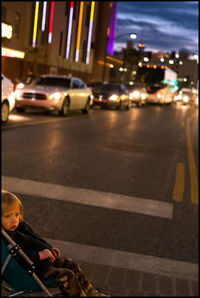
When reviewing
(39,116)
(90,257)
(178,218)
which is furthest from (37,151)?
(39,116)

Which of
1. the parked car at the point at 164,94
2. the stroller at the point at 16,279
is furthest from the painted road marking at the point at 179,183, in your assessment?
the stroller at the point at 16,279

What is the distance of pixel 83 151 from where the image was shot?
21.2 meters

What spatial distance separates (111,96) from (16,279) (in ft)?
138

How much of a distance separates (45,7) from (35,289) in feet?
4.13

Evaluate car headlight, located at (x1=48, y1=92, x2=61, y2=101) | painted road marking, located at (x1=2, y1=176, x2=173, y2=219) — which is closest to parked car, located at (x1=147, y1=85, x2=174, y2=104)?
painted road marking, located at (x1=2, y1=176, x2=173, y2=219)

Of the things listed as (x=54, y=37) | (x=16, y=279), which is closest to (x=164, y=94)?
(x=54, y=37)

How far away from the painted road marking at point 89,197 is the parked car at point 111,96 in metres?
25.7

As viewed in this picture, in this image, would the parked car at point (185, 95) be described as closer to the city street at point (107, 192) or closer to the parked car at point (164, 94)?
the parked car at point (164, 94)

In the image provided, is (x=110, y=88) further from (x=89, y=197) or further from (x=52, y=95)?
(x=89, y=197)

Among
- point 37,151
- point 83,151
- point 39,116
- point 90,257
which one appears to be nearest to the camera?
point 90,257

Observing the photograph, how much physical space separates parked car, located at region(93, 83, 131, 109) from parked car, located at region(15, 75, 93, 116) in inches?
406

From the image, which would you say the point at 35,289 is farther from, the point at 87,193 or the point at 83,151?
the point at 83,151

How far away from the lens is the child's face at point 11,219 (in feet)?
2.12

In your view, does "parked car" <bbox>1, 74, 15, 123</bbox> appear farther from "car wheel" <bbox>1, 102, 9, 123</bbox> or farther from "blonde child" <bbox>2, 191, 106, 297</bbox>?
"blonde child" <bbox>2, 191, 106, 297</bbox>
